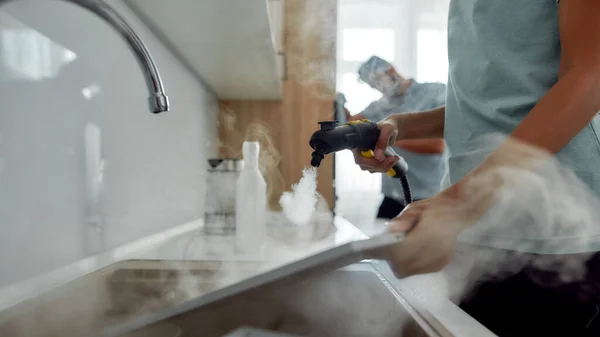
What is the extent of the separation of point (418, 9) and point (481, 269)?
2.33m

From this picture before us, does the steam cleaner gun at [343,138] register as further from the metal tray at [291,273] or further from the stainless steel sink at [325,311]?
the metal tray at [291,273]

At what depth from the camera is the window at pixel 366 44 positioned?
7.20 feet

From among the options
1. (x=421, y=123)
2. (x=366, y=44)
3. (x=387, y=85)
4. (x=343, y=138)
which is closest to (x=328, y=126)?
(x=343, y=138)

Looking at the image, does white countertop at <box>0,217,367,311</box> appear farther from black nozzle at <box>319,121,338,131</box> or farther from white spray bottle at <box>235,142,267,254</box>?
black nozzle at <box>319,121,338,131</box>

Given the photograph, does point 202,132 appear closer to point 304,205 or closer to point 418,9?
point 304,205

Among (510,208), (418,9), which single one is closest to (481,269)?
(510,208)

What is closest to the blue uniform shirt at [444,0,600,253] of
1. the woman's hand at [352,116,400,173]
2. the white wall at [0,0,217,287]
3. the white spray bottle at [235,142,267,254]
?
the woman's hand at [352,116,400,173]

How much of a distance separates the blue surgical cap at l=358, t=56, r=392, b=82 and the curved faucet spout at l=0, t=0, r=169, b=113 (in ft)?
5.67

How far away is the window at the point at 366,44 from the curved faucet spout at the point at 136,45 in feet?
5.83

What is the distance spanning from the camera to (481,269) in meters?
0.69

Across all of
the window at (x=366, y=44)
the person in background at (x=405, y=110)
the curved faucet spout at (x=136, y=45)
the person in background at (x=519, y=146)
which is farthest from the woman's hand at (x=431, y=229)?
the window at (x=366, y=44)

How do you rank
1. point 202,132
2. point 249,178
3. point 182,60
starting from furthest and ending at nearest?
point 202,132
point 182,60
point 249,178

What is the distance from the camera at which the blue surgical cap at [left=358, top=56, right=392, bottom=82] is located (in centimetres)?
211

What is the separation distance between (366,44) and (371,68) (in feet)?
0.87
